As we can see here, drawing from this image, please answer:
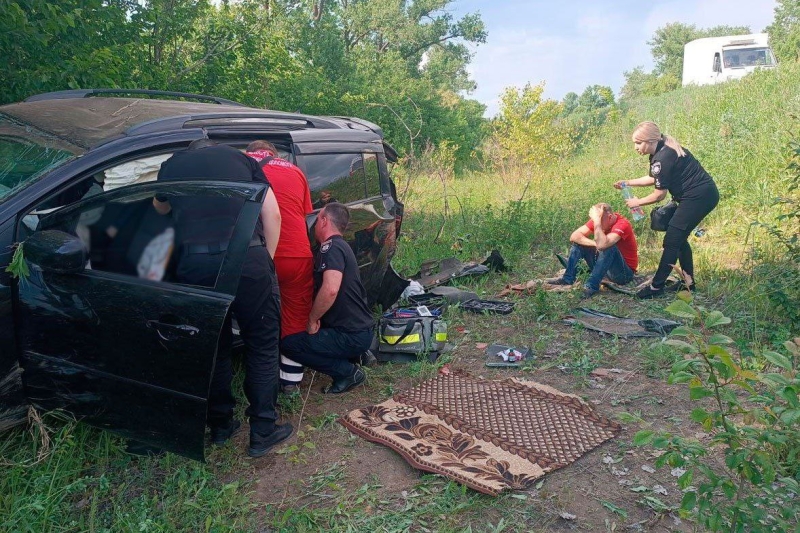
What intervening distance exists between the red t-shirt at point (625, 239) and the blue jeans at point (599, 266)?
0.09 metres

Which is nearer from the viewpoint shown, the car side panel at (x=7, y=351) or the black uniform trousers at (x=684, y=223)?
the car side panel at (x=7, y=351)

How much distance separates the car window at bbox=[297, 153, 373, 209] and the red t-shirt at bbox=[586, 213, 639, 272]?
2.89 m

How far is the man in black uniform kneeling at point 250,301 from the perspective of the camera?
3.24 metres

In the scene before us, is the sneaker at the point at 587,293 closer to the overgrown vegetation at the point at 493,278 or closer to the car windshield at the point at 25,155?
the overgrown vegetation at the point at 493,278

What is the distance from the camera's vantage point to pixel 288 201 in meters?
3.96

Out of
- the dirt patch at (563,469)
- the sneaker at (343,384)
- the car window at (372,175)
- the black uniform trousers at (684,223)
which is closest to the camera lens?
the dirt patch at (563,469)

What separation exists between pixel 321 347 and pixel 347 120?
2265mm

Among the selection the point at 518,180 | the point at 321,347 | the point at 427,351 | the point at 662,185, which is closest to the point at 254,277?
the point at 321,347

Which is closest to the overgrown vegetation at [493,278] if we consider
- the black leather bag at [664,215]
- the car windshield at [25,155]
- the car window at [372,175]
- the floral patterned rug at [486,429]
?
the floral patterned rug at [486,429]

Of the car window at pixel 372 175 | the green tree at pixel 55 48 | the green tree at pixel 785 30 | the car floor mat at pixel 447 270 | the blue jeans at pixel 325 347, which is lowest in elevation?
the car floor mat at pixel 447 270

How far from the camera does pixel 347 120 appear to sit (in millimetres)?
5508

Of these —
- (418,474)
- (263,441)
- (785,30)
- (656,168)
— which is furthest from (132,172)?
(785,30)

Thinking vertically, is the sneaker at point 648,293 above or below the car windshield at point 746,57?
below

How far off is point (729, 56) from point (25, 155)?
824 inches
